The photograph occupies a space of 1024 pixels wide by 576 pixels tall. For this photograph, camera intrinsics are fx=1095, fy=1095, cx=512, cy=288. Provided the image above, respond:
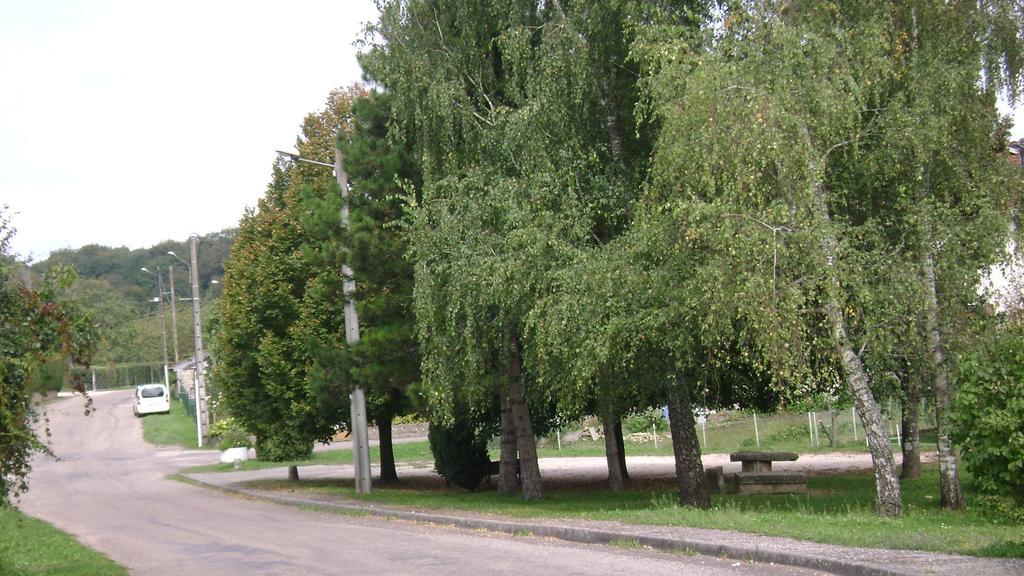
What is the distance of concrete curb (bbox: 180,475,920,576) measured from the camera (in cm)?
1047

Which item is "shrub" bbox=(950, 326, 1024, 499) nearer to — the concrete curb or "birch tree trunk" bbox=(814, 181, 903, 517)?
"birch tree trunk" bbox=(814, 181, 903, 517)

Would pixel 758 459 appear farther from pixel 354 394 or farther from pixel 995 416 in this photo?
pixel 995 416

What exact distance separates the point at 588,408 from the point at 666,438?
25.8 m

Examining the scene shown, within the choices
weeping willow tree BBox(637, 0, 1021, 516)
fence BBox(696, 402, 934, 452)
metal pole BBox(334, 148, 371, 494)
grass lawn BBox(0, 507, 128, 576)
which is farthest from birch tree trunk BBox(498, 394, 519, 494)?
fence BBox(696, 402, 934, 452)

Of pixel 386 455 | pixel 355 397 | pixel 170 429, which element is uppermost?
pixel 355 397

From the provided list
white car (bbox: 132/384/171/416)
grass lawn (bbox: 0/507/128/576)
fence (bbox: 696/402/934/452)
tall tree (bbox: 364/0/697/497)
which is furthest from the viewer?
white car (bbox: 132/384/171/416)

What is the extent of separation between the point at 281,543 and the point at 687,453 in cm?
665

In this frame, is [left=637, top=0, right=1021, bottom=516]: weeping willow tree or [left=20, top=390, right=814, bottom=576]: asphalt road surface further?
[left=637, top=0, right=1021, bottom=516]: weeping willow tree

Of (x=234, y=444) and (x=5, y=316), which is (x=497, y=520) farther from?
(x=234, y=444)

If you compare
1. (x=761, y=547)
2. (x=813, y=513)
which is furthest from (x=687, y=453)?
(x=761, y=547)

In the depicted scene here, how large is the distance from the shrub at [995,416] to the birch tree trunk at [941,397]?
5.80 feet

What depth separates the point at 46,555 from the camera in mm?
16047

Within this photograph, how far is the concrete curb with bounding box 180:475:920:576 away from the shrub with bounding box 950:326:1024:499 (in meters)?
3.57

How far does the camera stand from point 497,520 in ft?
57.6
